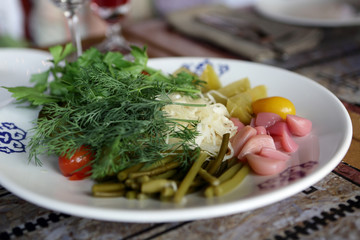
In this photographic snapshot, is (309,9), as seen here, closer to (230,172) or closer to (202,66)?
(202,66)

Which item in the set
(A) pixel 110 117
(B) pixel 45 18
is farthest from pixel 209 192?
(B) pixel 45 18

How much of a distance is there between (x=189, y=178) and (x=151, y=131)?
7.9 inches

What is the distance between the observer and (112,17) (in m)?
2.13

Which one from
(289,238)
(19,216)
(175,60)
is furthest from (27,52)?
(289,238)

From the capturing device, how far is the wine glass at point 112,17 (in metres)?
2.08

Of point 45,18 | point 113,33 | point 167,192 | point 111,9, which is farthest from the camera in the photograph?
point 45,18

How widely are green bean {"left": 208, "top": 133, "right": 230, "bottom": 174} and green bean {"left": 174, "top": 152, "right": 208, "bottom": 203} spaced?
3 cm

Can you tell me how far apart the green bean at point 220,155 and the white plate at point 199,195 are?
10 centimetres

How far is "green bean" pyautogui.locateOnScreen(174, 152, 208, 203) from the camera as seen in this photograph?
874 millimetres

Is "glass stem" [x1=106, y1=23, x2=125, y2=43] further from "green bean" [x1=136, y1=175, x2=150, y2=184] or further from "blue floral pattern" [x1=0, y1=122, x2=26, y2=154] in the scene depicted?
"green bean" [x1=136, y1=175, x2=150, y2=184]

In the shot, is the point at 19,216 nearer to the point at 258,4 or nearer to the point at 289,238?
the point at 289,238

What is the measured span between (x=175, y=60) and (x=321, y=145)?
0.83 m

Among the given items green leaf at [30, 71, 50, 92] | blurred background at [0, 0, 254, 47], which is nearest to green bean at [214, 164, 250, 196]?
green leaf at [30, 71, 50, 92]

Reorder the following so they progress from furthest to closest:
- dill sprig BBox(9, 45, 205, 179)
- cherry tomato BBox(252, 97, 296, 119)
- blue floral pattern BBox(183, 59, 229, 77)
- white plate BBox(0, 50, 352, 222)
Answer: blue floral pattern BBox(183, 59, 229, 77) → cherry tomato BBox(252, 97, 296, 119) → dill sprig BBox(9, 45, 205, 179) → white plate BBox(0, 50, 352, 222)
